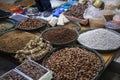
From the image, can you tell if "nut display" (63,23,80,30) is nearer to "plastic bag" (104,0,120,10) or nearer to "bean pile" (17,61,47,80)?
"plastic bag" (104,0,120,10)

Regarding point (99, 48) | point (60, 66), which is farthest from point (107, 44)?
point (60, 66)

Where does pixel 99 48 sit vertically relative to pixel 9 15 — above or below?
below

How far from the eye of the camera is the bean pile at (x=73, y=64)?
50.2 inches

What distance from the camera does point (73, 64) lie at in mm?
1338

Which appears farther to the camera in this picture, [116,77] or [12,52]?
[116,77]

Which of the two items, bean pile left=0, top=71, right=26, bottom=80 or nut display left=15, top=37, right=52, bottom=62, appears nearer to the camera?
bean pile left=0, top=71, right=26, bottom=80

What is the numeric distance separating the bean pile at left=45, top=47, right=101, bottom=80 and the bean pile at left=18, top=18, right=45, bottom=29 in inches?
18.6

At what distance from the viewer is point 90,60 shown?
4.50ft

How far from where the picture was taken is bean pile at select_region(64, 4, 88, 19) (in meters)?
2.00

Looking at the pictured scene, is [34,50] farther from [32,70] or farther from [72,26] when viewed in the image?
[72,26]

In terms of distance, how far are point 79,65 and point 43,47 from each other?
33cm

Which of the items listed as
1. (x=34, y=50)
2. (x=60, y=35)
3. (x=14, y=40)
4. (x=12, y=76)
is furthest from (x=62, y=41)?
(x=12, y=76)

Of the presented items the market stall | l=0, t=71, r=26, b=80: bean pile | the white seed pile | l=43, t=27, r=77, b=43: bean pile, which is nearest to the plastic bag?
the market stall

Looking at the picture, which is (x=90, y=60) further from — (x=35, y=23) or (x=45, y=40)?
(x=35, y=23)
